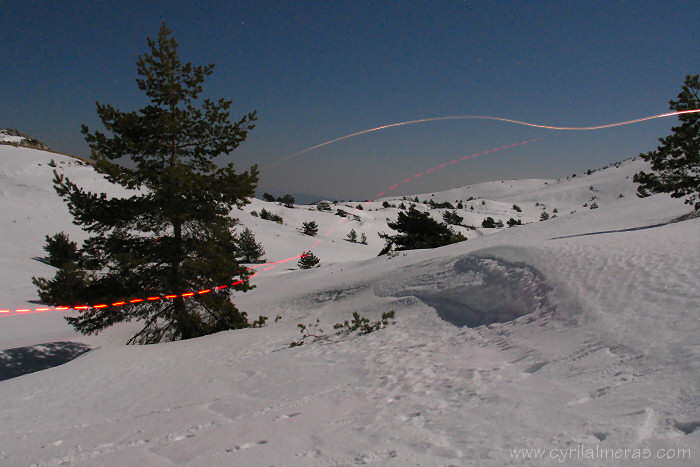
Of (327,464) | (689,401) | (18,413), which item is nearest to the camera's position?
(689,401)

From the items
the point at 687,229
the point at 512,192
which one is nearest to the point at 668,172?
the point at 687,229

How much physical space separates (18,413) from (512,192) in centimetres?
10076

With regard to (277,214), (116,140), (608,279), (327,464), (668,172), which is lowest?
(327,464)

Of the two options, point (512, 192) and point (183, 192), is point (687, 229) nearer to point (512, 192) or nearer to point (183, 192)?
point (183, 192)

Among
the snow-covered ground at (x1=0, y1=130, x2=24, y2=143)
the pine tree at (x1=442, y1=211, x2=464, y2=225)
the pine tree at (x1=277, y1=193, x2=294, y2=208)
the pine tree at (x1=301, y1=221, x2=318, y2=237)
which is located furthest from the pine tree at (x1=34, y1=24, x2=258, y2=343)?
the snow-covered ground at (x1=0, y1=130, x2=24, y2=143)

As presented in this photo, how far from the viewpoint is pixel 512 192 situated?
306ft

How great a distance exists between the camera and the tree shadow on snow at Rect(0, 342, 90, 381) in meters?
10.4

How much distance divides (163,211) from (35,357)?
6708 millimetres

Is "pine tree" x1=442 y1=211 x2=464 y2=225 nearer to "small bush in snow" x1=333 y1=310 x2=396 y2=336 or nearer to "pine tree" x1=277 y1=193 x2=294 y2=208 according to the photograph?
"pine tree" x1=277 y1=193 x2=294 y2=208

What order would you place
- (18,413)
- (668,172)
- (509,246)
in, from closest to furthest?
(18,413) < (509,246) < (668,172)

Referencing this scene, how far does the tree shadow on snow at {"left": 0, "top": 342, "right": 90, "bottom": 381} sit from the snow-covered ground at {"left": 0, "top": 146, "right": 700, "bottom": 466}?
3.98m

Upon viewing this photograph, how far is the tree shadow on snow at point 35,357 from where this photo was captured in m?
10.4

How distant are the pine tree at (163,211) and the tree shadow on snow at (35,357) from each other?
68.7 inches

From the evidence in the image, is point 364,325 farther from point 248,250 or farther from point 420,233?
point 248,250
